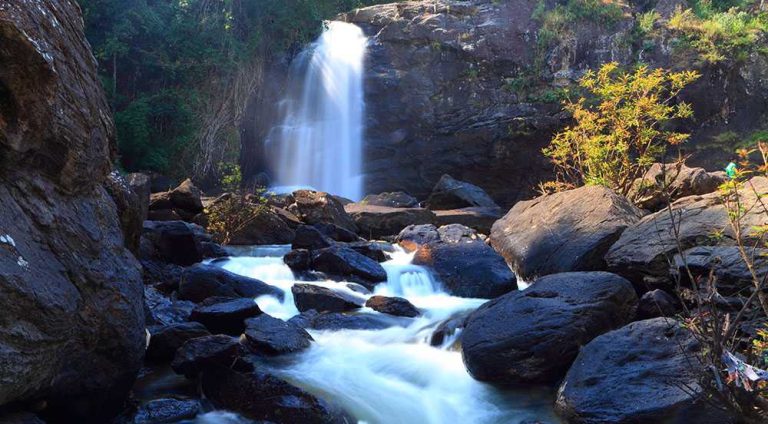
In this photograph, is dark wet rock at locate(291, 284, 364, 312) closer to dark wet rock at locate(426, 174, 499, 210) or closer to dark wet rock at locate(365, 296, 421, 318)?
dark wet rock at locate(365, 296, 421, 318)

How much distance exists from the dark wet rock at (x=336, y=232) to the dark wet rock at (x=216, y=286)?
3.88 meters

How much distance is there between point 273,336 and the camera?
6922mm

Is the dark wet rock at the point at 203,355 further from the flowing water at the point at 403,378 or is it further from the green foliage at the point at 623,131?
the green foliage at the point at 623,131

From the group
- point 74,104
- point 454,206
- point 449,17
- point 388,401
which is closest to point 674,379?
point 388,401

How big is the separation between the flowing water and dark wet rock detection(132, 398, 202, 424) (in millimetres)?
213

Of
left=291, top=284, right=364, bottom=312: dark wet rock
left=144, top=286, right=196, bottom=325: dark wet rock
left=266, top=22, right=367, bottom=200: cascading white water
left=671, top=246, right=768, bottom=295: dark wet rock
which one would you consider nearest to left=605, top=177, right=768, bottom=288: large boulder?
left=671, top=246, right=768, bottom=295: dark wet rock

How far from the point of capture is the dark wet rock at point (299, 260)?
10438mm

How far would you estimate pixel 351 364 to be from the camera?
6.91 m

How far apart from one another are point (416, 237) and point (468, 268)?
2.83 meters

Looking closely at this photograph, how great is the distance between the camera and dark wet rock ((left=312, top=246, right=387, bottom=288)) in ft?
33.6

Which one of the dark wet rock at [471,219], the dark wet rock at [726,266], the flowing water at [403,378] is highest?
the dark wet rock at [726,266]

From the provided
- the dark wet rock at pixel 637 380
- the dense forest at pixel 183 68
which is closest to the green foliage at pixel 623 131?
the dark wet rock at pixel 637 380

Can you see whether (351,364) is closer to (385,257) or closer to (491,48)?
(385,257)

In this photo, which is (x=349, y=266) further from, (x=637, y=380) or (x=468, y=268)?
(x=637, y=380)
